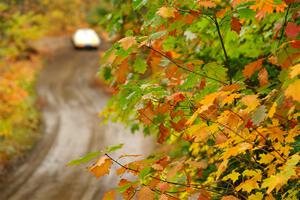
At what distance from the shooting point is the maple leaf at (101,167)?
10.6ft

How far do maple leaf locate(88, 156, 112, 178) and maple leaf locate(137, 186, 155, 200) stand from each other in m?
0.29

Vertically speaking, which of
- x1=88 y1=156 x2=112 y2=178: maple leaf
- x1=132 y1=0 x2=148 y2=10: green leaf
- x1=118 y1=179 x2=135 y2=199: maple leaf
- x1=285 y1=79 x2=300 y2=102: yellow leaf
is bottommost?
x1=285 y1=79 x2=300 y2=102: yellow leaf

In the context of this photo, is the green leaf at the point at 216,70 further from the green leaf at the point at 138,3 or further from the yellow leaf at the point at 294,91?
the yellow leaf at the point at 294,91

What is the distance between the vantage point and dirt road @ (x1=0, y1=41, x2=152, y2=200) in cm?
1199

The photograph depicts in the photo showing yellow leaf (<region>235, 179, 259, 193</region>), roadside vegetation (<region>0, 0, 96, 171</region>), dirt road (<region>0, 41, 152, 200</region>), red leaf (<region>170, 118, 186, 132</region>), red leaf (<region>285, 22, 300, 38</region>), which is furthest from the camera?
roadside vegetation (<region>0, 0, 96, 171</region>)

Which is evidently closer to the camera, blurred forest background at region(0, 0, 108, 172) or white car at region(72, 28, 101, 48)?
blurred forest background at region(0, 0, 108, 172)

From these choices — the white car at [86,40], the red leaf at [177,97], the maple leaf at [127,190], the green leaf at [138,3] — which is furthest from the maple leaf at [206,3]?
the white car at [86,40]

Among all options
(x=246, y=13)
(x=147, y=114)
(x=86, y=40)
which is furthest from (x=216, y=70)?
(x=86, y=40)

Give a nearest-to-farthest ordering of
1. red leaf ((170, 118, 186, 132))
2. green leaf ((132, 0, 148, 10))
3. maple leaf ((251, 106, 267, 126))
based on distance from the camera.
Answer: maple leaf ((251, 106, 267, 126))
green leaf ((132, 0, 148, 10))
red leaf ((170, 118, 186, 132))

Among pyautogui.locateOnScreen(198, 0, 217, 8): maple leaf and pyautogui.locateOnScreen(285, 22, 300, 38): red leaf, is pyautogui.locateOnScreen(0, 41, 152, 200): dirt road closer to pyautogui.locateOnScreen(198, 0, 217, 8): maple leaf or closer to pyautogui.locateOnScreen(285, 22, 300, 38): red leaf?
pyautogui.locateOnScreen(285, 22, 300, 38): red leaf

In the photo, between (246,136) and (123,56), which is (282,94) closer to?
(246,136)

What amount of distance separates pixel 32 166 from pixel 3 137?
1997mm

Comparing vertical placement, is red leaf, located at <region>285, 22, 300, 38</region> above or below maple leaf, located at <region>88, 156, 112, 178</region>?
above

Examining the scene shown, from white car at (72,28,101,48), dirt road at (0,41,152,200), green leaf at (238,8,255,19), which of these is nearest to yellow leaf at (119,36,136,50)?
green leaf at (238,8,255,19)
